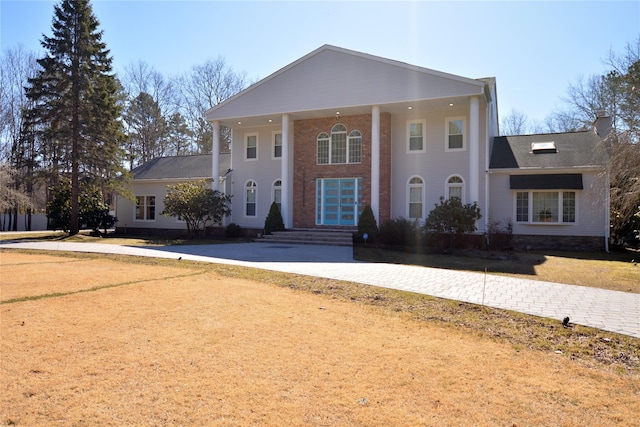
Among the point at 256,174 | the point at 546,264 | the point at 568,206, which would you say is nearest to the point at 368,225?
the point at 546,264

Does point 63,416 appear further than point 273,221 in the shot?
No

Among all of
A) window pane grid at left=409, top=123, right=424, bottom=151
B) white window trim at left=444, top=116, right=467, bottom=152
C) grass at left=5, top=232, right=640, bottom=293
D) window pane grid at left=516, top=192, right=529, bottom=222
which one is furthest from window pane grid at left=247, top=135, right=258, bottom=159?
window pane grid at left=516, top=192, right=529, bottom=222

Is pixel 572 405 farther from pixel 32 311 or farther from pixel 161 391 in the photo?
pixel 32 311

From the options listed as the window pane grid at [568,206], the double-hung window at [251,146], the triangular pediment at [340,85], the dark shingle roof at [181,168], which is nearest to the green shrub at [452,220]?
the window pane grid at [568,206]

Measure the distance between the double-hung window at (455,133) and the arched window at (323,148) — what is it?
18.7 feet

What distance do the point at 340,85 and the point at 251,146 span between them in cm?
651

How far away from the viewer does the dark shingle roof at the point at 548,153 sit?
18.0 metres

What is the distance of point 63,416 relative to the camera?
10.00 ft

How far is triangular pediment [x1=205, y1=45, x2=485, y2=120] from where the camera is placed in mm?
17547

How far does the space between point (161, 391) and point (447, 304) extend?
15.3ft

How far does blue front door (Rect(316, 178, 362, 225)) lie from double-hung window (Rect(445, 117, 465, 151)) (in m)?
4.42

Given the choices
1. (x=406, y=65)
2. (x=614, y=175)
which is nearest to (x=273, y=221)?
(x=406, y=65)

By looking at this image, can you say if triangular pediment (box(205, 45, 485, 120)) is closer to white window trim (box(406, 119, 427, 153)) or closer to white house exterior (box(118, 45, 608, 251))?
white house exterior (box(118, 45, 608, 251))

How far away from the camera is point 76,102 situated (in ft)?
75.5
